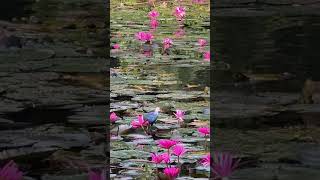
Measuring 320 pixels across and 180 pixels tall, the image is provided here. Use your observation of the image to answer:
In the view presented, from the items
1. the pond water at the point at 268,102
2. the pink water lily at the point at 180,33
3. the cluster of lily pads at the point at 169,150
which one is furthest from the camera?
the pink water lily at the point at 180,33

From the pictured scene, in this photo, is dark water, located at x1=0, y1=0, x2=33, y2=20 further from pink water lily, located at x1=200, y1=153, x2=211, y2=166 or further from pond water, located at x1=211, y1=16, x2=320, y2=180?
pink water lily, located at x1=200, y1=153, x2=211, y2=166

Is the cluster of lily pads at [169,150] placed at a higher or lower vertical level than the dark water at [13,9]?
lower

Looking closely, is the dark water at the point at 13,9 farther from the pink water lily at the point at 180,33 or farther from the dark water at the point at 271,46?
the pink water lily at the point at 180,33

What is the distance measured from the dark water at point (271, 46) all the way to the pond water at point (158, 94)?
18 centimetres

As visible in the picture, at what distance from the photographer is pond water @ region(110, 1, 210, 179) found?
2.04 m

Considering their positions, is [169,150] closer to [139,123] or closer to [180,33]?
[139,123]

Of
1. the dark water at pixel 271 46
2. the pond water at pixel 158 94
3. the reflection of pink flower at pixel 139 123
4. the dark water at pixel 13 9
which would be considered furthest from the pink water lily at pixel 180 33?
the reflection of pink flower at pixel 139 123

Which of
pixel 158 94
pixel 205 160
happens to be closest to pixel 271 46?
pixel 158 94

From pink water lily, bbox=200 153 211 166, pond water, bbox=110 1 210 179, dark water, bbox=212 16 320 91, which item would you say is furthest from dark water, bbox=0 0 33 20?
pink water lily, bbox=200 153 211 166

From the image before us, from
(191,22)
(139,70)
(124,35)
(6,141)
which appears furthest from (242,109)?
(191,22)

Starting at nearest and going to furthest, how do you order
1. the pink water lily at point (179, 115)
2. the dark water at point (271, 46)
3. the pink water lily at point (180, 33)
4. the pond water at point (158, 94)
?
the pond water at point (158, 94) → the pink water lily at point (179, 115) → the dark water at point (271, 46) → the pink water lily at point (180, 33)

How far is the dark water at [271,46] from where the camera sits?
136 inches

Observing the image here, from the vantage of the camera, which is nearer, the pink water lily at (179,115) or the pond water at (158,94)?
the pond water at (158,94)

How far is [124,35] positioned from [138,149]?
12.6ft
